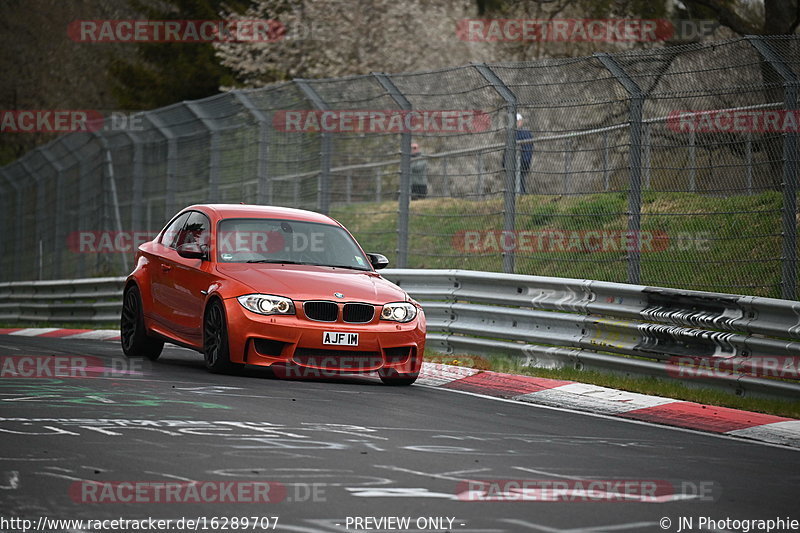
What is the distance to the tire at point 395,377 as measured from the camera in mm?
11680

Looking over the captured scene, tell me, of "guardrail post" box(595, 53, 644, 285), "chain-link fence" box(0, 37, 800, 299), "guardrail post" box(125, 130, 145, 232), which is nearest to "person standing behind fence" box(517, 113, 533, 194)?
Result: "chain-link fence" box(0, 37, 800, 299)

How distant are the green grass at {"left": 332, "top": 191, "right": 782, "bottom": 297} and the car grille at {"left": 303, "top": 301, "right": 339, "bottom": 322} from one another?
10.8ft

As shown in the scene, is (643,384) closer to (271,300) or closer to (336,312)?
(336,312)

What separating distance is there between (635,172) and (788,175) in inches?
71.8

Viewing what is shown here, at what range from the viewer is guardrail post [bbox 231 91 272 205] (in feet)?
64.8

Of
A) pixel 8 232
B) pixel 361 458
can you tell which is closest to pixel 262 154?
pixel 361 458

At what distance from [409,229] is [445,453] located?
9.16 metres

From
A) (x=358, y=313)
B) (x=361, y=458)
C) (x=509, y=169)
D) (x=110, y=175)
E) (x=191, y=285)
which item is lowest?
(x=361, y=458)

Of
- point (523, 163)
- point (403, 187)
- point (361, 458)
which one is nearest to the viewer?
point (361, 458)

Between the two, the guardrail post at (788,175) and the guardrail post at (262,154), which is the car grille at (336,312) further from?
the guardrail post at (262,154)

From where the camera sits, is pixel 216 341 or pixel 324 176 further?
pixel 324 176

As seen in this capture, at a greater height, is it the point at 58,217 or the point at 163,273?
the point at 58,217

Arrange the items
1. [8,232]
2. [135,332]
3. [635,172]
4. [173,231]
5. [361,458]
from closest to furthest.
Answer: [361,458] → [635,172] → [135,332] → [173,231] → [8,232]

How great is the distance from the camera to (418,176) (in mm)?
16484
